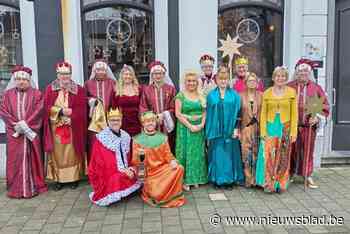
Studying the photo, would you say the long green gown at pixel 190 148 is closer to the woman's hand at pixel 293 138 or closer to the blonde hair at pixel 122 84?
the blonde hair at pixel 122 84

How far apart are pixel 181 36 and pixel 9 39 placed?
2.64 m

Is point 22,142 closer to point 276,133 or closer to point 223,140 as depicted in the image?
point 223,140

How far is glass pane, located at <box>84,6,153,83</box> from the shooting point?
19.6 feet

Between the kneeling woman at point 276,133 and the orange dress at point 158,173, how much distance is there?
113 cm

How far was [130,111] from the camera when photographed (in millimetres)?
5098

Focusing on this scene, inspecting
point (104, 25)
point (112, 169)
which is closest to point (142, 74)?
point (104, 25)

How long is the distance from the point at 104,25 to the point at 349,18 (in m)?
3.87

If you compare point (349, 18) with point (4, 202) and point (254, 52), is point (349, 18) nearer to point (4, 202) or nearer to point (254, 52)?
point (254, 52)

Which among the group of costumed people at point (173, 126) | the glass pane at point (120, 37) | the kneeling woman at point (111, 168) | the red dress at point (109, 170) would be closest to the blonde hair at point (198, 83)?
the group of costumed people at point (173, 126)

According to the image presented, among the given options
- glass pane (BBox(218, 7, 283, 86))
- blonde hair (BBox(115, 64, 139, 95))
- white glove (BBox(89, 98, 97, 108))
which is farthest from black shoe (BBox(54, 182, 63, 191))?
glass pane (BBox(218, 7, 283, 86))

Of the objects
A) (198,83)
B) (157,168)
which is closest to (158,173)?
(157,168)

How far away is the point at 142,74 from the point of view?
20.2 ft

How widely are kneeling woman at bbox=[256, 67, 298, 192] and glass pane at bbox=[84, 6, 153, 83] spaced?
7.16 feet

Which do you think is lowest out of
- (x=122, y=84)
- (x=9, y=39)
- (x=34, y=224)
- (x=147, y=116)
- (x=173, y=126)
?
(x=34, y=224)
